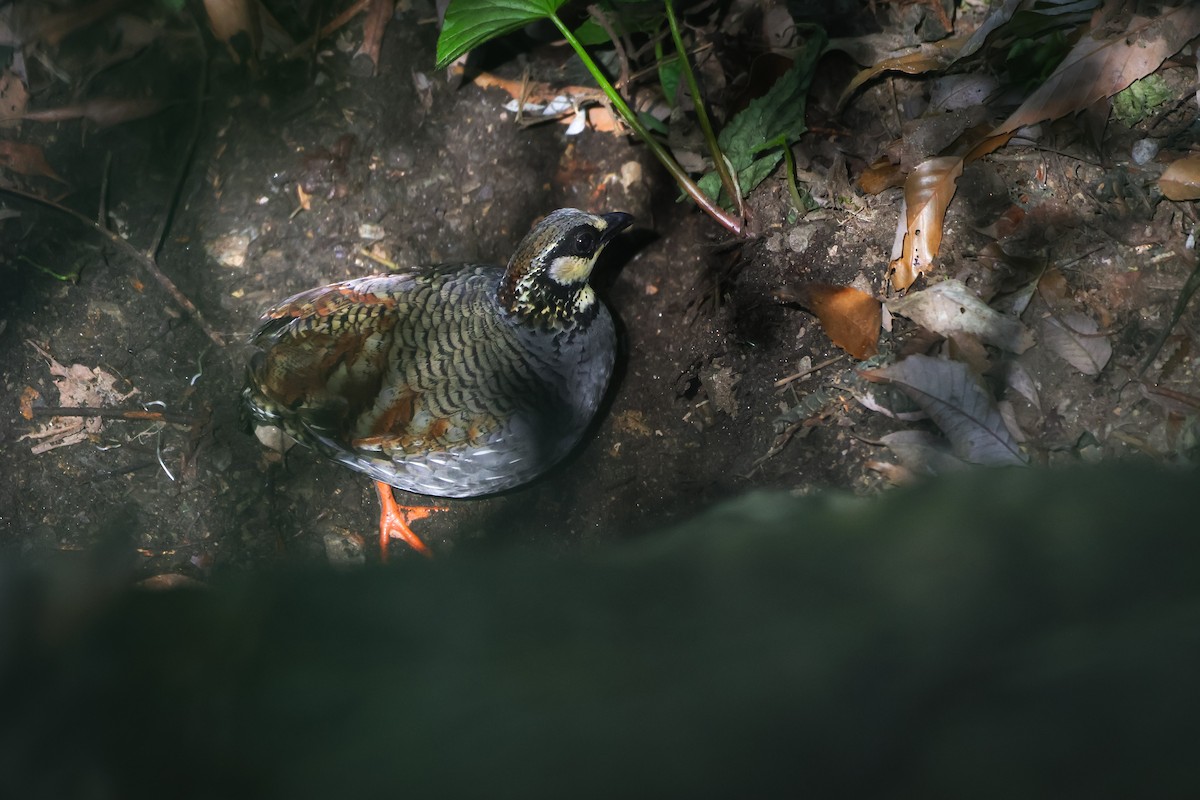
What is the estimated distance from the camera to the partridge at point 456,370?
3.35 meters

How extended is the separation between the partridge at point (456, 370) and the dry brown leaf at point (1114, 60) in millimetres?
1730

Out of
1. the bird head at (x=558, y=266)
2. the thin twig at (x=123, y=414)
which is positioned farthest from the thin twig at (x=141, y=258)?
the bird head at (x=558, y=266)

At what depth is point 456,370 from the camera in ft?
11.1

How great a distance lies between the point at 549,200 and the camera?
4.18 meters

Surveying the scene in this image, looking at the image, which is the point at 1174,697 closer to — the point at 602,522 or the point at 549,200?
the point at 602,522

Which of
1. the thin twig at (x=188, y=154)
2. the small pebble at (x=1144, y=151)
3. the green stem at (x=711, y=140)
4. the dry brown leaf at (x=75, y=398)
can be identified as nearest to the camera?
the small pebble at (x=1144, y=151)

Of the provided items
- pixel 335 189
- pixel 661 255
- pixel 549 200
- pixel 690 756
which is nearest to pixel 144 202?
pixel 335 189

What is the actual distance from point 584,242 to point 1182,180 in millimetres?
2206

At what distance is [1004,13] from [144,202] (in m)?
4.16

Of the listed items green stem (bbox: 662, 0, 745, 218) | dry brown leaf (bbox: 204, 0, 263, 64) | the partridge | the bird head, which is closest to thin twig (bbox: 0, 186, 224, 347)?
the partridge

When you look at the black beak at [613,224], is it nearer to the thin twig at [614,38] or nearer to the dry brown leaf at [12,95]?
the thin twig at [614,38]

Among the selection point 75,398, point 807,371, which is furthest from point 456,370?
point 75,398

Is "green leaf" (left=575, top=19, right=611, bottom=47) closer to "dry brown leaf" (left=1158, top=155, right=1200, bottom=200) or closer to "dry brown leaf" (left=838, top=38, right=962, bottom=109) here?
"dry brown leaf" (left=838, top=38, right=962, bottom=109)

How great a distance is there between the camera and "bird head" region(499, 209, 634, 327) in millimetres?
3395
